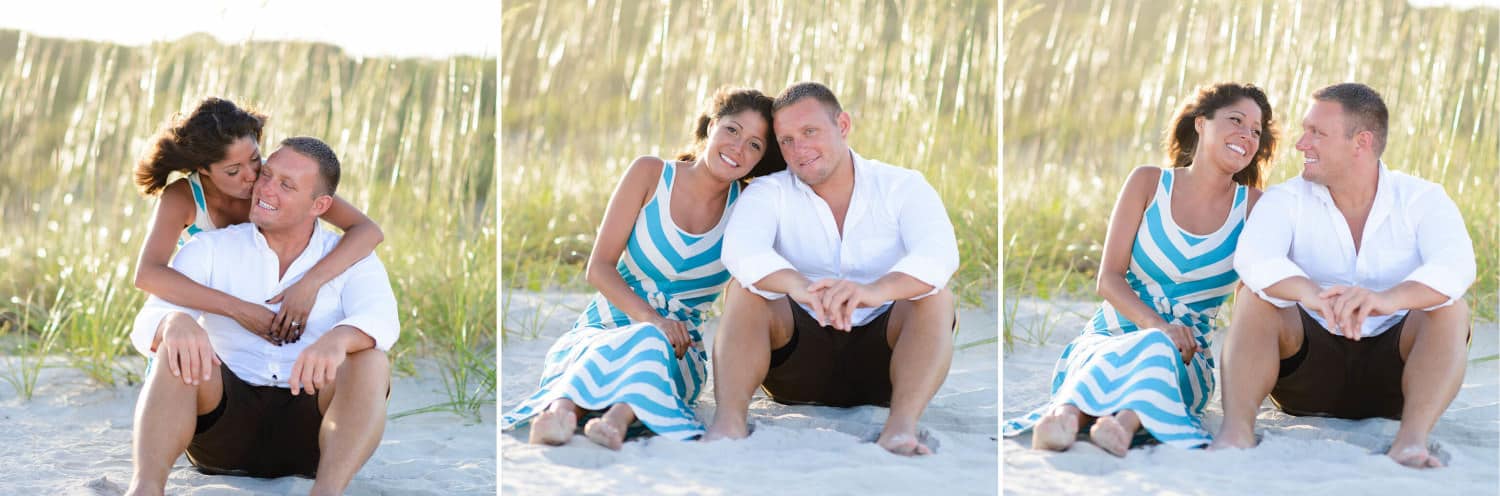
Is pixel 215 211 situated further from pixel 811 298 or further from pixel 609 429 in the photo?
pixel 811 298

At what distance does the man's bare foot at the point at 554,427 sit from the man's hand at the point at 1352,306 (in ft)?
5.20

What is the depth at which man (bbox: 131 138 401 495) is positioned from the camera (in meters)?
2.51

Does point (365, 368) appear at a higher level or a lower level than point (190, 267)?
lower

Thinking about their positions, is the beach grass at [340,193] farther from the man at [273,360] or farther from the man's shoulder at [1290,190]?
the man's shoulder at [1290,190]

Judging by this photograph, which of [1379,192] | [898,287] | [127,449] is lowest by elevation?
[127,449]

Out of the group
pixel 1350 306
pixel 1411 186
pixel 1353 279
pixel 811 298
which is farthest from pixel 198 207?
pixel 1411 186

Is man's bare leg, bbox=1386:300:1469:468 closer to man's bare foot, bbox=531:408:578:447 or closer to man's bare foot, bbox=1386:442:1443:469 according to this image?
man's bare foot, bbox=1386:442:1443:469

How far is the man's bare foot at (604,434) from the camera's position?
281 cm

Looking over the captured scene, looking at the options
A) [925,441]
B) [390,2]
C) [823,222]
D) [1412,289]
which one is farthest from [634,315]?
[390,2]

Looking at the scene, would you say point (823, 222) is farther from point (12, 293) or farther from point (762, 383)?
point (12, 293)

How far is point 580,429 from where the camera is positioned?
9.73 feet

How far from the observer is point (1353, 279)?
2.89 metres

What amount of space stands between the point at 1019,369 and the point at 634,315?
0.97 meters

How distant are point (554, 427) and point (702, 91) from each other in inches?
66.5
